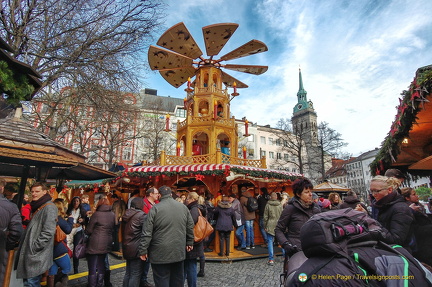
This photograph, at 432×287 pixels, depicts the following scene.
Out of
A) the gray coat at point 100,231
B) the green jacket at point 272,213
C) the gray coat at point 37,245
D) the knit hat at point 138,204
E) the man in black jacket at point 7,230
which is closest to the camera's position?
the man in black jacket at point 7,230

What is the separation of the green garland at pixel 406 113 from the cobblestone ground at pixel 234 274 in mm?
4714

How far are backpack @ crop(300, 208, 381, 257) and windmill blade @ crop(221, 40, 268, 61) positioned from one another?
14020mm

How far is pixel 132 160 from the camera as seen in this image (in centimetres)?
3875

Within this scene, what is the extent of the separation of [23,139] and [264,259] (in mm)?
7665

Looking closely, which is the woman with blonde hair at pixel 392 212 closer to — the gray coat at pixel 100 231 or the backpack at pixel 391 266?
the backpack at pixel 391 266

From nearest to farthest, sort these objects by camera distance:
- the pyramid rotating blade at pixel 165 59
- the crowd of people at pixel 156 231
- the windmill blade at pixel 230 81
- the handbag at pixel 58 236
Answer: the crowd of people at pixel 156 231
the handbag at pixel 58 236
the pyramid rotating blade at pixel 165 59
the windmill blade at pixel 230 81

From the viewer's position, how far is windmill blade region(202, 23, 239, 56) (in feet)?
42.9

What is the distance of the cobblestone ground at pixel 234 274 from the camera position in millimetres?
5594

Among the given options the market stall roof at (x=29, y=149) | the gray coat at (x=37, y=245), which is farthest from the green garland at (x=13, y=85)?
the gray coat at (x=37, y=245)

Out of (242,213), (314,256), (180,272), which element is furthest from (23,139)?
(242,213)

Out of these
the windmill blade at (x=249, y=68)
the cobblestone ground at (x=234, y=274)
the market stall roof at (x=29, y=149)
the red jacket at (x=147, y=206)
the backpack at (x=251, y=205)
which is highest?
the windmill blade at (x=249, y=68)

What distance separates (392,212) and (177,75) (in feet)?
49.7

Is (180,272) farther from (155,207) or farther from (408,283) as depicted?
(408,283)

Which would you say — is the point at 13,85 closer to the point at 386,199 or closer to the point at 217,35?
the point at 386,199
